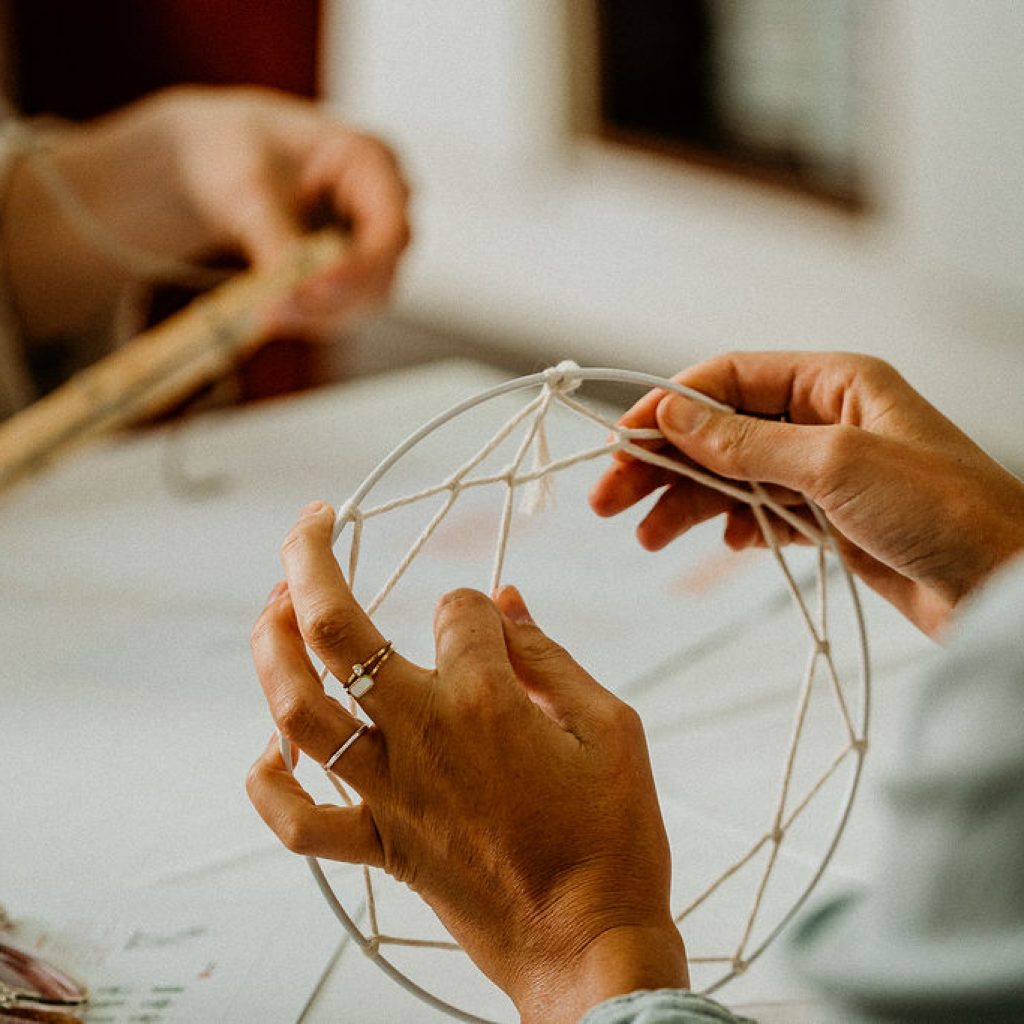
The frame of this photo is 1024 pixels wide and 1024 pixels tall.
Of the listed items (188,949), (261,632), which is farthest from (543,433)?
(188,949)

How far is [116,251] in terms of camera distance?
1.31 metres

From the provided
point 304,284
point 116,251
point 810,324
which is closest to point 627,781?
point 304,284

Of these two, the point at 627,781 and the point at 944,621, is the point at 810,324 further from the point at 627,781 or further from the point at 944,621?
the point at 627,781

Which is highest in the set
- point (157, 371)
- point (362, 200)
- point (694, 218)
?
point (362, 200)

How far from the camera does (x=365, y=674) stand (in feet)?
1.64

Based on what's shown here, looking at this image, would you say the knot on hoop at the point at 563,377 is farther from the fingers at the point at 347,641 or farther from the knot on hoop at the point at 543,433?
the fingers at the point at 347,641

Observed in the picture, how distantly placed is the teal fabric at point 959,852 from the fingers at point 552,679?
19 cm

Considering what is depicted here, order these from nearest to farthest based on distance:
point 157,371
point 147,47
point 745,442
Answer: point 745,442, point 157,371, point 147,47

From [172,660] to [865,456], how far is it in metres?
0.47

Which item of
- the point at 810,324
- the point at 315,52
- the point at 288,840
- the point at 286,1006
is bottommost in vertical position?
the point at 810,324

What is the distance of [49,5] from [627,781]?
1560 mm

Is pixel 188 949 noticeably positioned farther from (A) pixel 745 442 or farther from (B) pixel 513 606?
(A) pixel 745 442

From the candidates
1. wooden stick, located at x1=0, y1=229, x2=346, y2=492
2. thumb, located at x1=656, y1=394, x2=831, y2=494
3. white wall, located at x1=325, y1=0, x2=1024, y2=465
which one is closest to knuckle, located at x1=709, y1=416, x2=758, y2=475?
thumb, located at x1=656, y1=394, x2=831, y2=494

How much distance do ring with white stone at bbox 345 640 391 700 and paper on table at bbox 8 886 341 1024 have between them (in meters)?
0.18
